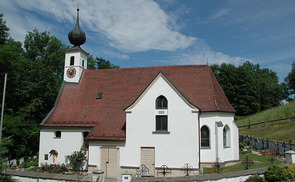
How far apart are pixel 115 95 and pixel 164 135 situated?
296 inches

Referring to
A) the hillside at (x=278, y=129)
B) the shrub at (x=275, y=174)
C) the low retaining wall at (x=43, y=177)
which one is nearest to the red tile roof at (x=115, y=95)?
the low retaining wall at (x=43, y=177)

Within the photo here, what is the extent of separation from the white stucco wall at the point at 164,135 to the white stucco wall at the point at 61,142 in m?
5.43

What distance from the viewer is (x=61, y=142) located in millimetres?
A: 22516

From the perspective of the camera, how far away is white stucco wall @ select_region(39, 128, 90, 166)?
22.1 m

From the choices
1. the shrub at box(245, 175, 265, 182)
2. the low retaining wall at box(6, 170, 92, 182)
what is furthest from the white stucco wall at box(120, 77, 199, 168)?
the low retaining wall at box(6, 170, 92, 182)

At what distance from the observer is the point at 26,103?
34.0 metres

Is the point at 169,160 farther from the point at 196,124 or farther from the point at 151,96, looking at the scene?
the point at 151,96

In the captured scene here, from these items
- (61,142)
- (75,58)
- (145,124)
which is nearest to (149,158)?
(145,124)

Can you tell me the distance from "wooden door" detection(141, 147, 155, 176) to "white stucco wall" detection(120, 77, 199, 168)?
261mm

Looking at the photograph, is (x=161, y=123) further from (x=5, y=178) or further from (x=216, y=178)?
(x=5, y=178)

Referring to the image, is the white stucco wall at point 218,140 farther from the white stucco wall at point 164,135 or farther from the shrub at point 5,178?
the shrub at point 5,178

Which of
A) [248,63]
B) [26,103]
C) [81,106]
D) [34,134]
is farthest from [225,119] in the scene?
[248,63]

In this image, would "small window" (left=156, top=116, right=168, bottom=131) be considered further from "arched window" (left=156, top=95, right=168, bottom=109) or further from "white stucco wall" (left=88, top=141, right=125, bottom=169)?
"white stucco wall" (left=88, top=141, right=125, bottom=169)

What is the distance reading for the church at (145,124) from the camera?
18.5m
